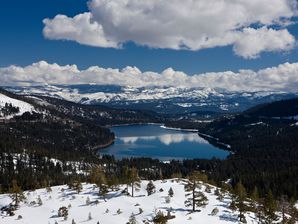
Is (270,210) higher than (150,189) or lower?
higher

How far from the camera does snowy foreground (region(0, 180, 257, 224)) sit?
300 feet

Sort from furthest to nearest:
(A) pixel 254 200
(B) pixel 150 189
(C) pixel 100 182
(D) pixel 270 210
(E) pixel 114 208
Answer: (C) pixel 100 182 → (A) pixel 254 200 → (B) pixel 150 189 → (E) pixel 114 208 → (D) pixel 270 210

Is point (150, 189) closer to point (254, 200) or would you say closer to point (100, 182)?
point (100, 182)

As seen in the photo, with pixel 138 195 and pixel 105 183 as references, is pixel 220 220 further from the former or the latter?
pixel 105 183

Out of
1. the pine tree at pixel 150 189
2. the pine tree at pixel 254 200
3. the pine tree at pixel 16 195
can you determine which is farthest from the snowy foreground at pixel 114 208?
the pine tree at pixel 254 200

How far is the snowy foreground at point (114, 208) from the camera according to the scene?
91500 millimetres

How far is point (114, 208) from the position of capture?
9888cm

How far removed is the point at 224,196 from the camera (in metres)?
116

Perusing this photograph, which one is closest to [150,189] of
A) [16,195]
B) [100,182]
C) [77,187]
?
A: [100,182]

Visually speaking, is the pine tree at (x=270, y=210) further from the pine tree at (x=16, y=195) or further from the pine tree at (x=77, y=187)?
the pine tree at (x=16, y=195)

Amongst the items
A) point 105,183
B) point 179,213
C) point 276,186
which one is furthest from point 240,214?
point 276,186

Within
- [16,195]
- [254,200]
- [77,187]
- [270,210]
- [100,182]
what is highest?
[100,182]

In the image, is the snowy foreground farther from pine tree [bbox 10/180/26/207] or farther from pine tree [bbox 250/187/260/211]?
pine tree [bbox 250/187/260/211]

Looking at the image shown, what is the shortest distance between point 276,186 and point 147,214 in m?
123
